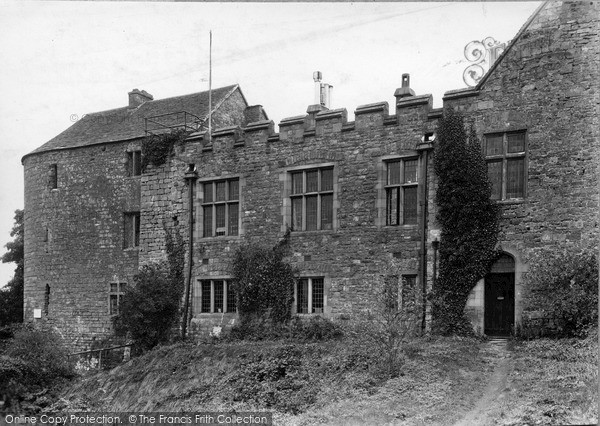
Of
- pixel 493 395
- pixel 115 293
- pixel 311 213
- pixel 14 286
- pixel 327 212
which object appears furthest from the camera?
pixel 14 286

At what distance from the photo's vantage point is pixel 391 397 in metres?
14.5

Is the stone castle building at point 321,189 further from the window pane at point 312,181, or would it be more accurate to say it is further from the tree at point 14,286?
the tree at point 14,286

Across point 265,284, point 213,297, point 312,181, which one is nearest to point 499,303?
point 312,181

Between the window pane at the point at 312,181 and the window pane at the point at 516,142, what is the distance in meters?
5.71

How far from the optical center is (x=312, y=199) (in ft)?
70.6

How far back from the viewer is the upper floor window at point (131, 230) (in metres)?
25.9

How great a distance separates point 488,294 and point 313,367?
5.03m

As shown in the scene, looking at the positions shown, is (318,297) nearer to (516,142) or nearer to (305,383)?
(305,383)

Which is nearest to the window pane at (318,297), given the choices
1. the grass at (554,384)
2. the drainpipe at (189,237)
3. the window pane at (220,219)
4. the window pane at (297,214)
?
the window pane at (297,214)

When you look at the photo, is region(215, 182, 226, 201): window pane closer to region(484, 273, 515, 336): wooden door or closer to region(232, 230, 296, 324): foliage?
region(232, 230, 296, 324): foliage

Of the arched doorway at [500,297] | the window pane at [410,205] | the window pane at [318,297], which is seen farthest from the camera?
the window pane at [318,297]

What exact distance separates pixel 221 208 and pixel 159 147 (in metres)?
3.47

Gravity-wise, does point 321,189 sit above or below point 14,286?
above

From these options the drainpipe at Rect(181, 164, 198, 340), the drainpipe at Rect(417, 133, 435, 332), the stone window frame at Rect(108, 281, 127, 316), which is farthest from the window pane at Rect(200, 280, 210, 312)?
the drainpipe at Rect(417, 133, 435, 332)
